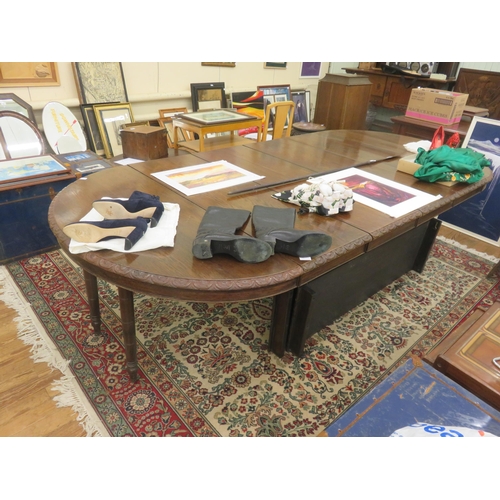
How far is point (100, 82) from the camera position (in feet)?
10.8

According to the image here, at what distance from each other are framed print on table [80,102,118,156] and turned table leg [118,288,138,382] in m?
2.46

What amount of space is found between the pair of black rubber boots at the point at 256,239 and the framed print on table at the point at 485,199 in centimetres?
232

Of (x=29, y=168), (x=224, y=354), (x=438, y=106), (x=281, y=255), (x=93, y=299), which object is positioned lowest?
(x=224, y=354)

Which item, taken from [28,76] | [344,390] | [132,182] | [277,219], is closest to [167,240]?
[277,219]

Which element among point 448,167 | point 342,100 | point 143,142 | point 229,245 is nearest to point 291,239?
point 229,245

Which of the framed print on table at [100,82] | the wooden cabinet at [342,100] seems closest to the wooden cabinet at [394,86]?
the wooden cabinet at [342,100]

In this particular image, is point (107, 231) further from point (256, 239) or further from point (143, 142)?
point (143, 142)

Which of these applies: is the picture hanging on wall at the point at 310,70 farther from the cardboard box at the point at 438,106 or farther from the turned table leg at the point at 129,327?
the turned table leg at the point at 129,327

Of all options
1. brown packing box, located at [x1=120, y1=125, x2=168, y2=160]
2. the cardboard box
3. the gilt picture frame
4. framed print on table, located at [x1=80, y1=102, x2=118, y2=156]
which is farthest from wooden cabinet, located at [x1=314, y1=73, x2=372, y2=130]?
framed print on table, located at [x1=80, y1=102, x2=118, y2=156]

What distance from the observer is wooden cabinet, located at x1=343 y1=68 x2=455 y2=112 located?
467cm

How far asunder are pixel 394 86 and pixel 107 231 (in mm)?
5047

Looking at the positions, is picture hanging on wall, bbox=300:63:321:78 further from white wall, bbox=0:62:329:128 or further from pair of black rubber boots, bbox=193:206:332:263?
pair of black rubber boots, bbox=193:206:332:263
